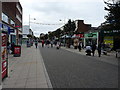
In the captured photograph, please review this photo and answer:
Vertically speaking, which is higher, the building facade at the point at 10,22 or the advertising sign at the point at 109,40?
the building facade at the point at 10,22

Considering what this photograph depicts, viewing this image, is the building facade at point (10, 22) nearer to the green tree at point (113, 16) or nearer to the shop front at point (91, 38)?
the green tree at point (113, 16)

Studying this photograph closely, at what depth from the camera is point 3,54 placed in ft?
24.2

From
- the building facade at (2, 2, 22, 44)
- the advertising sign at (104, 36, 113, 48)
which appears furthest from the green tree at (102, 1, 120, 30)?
the advertising sign at (104, 36, 113, 48)

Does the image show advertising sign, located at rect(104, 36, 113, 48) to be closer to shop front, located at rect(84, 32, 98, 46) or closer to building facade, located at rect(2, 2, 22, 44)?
shop front, located at rect(84, 32, 98, 46)

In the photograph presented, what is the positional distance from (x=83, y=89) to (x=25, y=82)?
2455 mm

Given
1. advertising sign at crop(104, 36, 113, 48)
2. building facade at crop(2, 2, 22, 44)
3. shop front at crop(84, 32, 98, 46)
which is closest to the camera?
building facade at crop(2, 2, 22, 44)

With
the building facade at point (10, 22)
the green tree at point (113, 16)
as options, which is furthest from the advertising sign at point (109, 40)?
the building facade at point (10, 22)

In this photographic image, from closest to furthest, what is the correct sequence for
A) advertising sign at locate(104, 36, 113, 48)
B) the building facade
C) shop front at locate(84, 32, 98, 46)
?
the building facade, advertising sign at locate(104, 36, 113, 48), shop front at locate(84, 32, 98, 46)

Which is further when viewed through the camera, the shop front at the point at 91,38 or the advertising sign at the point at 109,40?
the shop front at the point at 91,38

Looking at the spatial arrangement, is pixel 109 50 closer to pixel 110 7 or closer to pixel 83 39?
pixel 110 7

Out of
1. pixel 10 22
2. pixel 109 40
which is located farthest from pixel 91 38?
pixel 10 22

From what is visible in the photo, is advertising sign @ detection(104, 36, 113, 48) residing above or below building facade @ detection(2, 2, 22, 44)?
below

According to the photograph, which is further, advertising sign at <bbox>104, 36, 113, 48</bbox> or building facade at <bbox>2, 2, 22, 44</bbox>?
advertising sign at <bbox>104, 36, 113, 48</bbox>

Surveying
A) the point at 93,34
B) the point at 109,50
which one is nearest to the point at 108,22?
the point at 109,50
